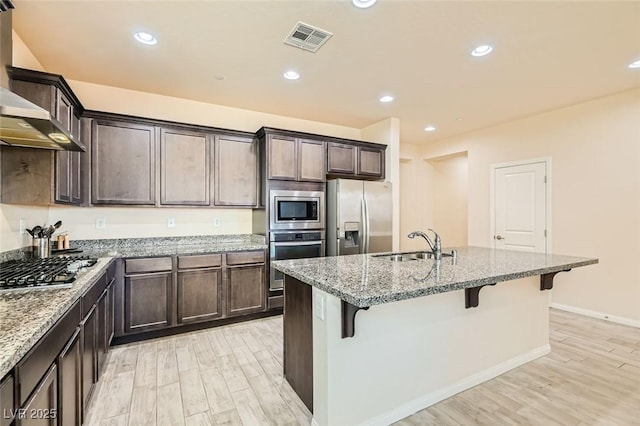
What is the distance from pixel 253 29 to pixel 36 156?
1.95 metres

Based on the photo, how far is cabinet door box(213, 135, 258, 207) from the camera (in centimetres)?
371

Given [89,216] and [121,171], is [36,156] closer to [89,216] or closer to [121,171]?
[121,171]

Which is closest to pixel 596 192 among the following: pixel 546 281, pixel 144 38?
pixel 546 281

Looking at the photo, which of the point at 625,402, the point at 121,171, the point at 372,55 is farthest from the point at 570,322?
the point at 121,171

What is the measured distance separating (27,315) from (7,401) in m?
0.41

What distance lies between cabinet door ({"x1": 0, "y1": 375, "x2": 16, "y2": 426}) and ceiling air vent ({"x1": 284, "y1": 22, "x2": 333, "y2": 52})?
251 cm

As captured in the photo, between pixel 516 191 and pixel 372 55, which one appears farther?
pixel 516 191

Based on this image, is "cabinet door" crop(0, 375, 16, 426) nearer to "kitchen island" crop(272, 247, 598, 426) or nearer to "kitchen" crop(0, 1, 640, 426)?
"kitchen island" crop(272, 247, 598, 426)

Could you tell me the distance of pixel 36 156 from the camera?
2314 mm

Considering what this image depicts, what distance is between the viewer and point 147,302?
3.03m

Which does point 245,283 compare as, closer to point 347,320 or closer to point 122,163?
point 122,163

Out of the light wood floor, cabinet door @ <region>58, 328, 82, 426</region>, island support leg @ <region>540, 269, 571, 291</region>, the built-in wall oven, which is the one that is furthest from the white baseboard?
cabinet door @ <region>58, 328, 82, 426</region>

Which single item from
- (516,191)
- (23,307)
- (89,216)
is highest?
(516,191)

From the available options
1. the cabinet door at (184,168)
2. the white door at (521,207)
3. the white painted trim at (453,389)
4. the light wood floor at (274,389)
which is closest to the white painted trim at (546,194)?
the white door at (521,207)
